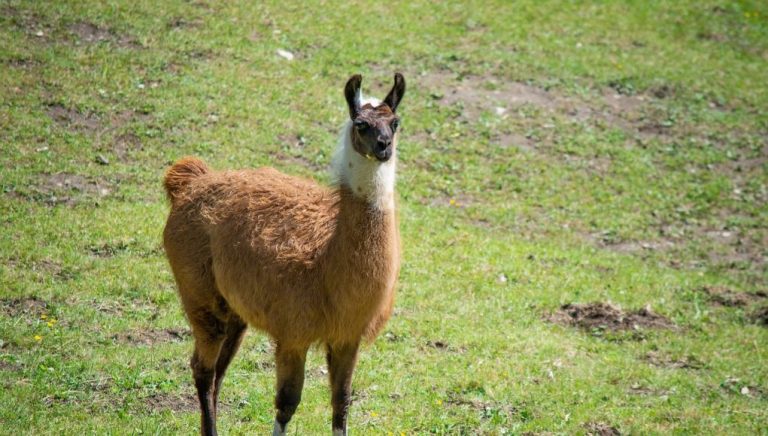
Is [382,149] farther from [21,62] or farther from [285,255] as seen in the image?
[21,62]

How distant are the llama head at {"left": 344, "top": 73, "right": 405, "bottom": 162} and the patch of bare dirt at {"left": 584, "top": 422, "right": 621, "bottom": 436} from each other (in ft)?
10.7

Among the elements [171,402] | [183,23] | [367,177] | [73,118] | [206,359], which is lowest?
[171,402]

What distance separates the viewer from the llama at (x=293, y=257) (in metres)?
6.01

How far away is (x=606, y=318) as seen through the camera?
33.3 ft

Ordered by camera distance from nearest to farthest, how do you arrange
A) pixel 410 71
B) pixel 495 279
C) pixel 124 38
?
1. pixel 495 279
2. pixel 124 38
3. pixel 410 71

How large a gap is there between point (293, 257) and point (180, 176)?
1597mm

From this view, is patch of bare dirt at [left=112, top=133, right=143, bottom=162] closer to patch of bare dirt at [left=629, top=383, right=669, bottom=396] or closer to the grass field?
the grass field

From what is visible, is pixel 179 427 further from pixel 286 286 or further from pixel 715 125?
pixel 715 125

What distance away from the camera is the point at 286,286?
6242 millimetres

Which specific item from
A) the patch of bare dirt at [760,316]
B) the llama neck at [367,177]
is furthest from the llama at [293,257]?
the patch of bare dirt at [760,316]

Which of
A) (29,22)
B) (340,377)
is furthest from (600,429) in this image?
(29,22)

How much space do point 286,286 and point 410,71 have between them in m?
9.46

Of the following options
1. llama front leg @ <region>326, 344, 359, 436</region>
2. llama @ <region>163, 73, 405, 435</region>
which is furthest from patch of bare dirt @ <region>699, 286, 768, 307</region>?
llama front leg @ <region>326, 344, 359, 436</region>

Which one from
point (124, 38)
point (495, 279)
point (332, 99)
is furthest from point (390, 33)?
point (495, 279)
